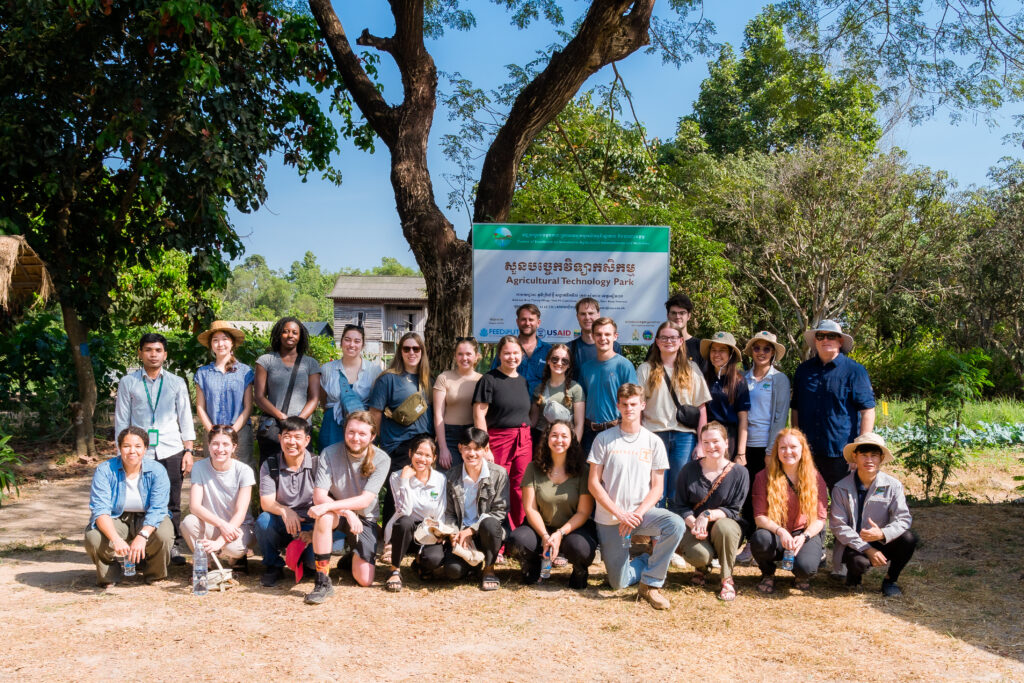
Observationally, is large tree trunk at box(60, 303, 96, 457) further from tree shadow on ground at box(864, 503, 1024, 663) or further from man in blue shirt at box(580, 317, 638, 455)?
tree shadow on ground at box(864, 503, 1024, 663)

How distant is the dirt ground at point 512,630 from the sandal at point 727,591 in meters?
0.06

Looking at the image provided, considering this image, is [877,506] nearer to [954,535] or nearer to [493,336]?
[954,535]

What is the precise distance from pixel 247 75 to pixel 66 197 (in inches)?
97.9

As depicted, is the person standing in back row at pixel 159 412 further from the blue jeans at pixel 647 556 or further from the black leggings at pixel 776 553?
the black leggings at pixel 776 553

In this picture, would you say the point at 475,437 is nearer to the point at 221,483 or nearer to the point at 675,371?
the point at 675,371

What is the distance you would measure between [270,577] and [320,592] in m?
0.47

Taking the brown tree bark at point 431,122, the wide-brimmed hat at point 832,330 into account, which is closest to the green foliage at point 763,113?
the brown tree bark at point 431,122

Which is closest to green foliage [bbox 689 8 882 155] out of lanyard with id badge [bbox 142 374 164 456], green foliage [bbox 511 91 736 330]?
green foliage [bbox 511 91 736 330]

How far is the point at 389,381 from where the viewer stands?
571 centimetres

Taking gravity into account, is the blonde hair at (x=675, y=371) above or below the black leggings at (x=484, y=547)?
above

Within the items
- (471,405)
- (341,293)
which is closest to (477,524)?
(471,405)

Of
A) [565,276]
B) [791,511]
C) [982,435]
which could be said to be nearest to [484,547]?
[791,511]

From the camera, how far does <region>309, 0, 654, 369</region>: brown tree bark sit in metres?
7.49

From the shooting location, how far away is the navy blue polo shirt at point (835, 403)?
550 centimetres
